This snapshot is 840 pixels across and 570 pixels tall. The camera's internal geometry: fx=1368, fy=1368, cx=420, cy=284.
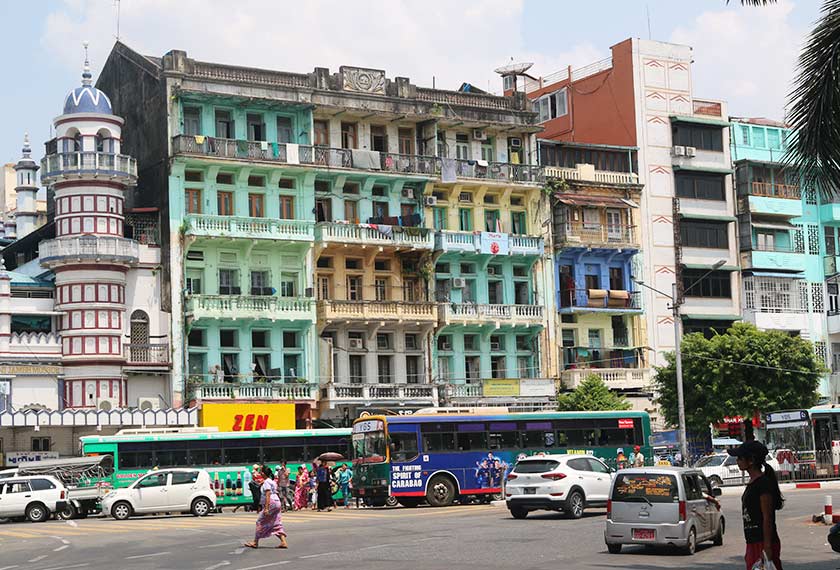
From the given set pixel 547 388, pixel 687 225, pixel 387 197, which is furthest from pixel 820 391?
pixel 387 197

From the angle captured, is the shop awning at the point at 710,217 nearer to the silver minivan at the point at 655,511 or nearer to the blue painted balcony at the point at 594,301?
the blue painted balcony at the point at 594,301

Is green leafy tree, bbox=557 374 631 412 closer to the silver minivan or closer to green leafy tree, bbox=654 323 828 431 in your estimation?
green leafy tree, bbox=654 323 828 431

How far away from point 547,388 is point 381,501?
849 inches

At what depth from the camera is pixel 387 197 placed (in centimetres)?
6150

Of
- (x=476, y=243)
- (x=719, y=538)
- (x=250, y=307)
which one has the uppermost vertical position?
(x=476, y=243)

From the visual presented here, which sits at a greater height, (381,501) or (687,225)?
(687,225)

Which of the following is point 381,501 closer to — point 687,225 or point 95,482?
point 95,482

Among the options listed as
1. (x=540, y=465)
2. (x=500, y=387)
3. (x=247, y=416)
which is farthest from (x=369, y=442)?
(x=500, y=387)

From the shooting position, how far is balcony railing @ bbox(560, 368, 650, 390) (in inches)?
2522

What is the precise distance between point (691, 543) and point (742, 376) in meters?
38.6

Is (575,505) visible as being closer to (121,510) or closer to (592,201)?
(121,510)

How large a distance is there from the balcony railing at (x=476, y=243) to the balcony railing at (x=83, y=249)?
1461 centimetres

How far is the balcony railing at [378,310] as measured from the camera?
57938mm

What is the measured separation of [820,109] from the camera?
18094mm
